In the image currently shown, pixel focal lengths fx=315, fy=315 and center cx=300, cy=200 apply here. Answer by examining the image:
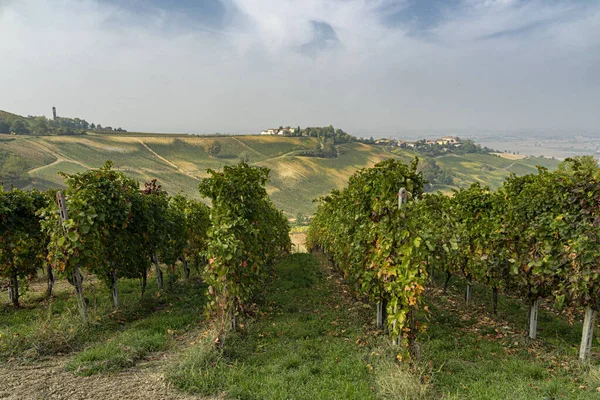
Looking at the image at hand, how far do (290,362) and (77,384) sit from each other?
3173 mm

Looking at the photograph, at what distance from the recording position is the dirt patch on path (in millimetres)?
4309

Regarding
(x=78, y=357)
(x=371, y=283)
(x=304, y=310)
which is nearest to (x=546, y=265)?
(x=371, y=283)

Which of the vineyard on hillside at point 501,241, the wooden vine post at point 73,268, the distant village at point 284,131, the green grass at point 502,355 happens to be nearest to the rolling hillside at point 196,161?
the distant village at point 284,131

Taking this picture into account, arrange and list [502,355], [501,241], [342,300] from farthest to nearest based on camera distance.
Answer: [342,300]
[501,241]
[502,355]

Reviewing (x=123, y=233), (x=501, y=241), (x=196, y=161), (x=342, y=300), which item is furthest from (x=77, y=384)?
(x=196, y=161)

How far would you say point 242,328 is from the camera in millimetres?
6887

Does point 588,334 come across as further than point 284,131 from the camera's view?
No

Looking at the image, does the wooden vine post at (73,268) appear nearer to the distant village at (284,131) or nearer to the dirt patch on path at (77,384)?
the dirt patch on path at (77,384)

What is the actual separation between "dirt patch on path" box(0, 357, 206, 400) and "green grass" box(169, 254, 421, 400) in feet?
0.90

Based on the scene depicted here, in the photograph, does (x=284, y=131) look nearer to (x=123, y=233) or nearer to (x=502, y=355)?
(x=123, y=233)

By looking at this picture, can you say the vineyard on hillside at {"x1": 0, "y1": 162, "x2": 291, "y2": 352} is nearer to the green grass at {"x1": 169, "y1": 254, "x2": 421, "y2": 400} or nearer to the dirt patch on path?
the green grass at {"x1": 169, "y1": 254, "x2": 421, "y2": 400}

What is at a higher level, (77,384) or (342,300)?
(77,384)

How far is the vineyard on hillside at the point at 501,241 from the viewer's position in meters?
5.17

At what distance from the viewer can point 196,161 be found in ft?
303
